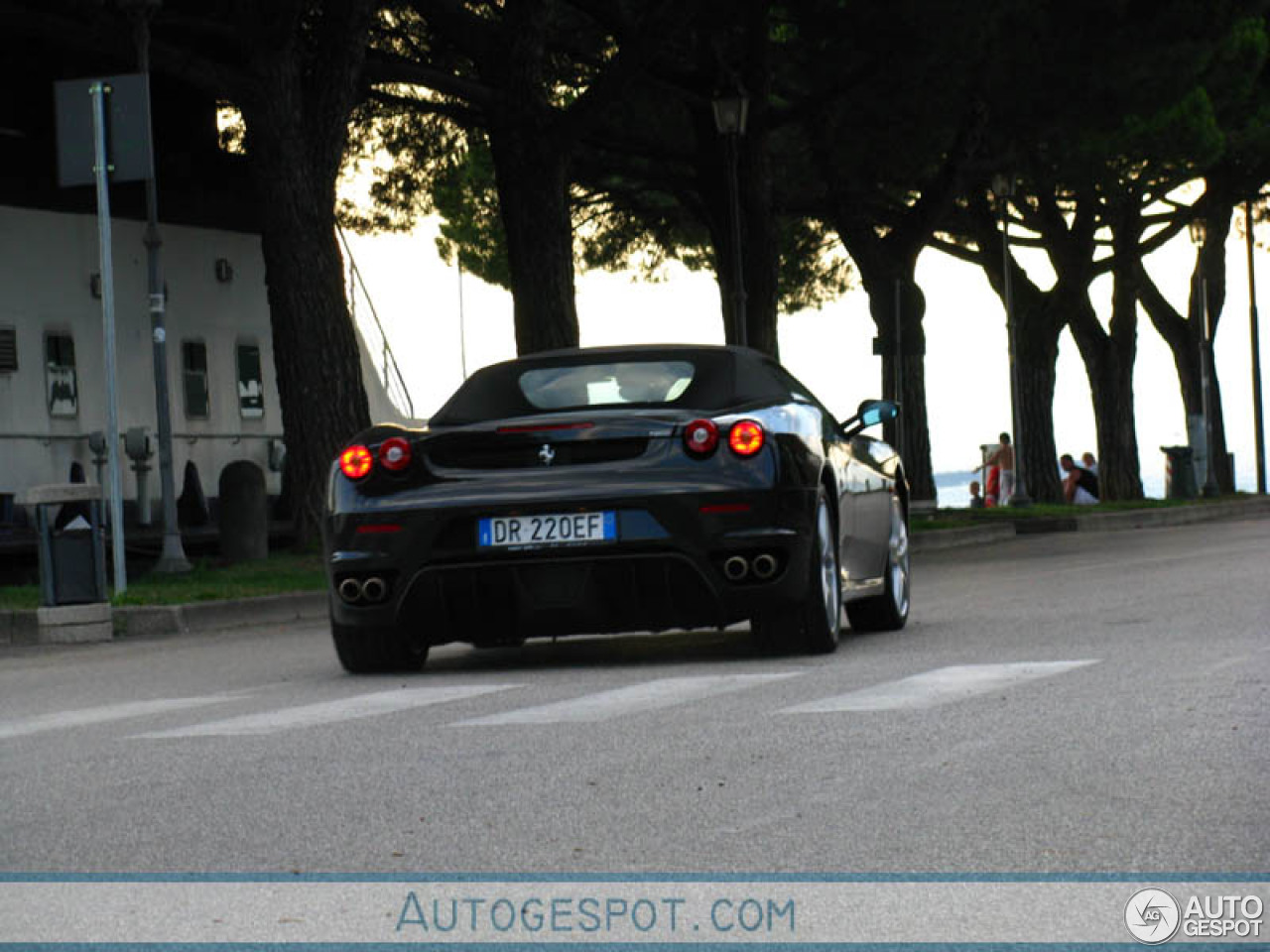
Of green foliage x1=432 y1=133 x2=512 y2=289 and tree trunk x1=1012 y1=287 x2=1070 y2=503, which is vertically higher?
green foliage x1=432 y1=133 x2=512 y2=289

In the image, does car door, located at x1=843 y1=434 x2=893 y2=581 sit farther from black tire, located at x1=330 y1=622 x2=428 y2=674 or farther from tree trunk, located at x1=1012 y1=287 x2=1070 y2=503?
tree trunk, located at x1=1012 y1=287 x2=1070 y2=503

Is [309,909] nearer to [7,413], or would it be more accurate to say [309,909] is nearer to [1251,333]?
[7,413]

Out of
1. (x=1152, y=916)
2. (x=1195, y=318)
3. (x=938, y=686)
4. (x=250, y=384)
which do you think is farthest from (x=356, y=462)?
(x=1195, y=318)

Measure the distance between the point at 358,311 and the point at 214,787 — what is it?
85.8ft

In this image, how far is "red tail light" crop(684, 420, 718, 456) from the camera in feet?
34.2

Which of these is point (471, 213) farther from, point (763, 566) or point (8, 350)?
point (763, 566)

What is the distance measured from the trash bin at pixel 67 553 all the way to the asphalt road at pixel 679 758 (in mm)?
3652

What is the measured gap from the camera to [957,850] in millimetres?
5488

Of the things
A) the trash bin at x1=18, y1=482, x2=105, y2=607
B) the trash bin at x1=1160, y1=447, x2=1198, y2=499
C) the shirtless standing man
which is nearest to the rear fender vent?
the trash bin at x1=18, y1=482, x2=105, y2=607

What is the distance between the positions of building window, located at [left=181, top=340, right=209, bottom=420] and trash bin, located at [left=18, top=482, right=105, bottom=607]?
13.7 m

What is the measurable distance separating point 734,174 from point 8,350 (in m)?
8.10

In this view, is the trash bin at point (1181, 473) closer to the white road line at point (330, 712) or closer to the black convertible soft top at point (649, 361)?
the black convertible soft top at point (649, 361)

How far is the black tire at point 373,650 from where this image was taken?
1096 cm

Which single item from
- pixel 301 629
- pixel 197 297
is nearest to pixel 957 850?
pixel 301 629
